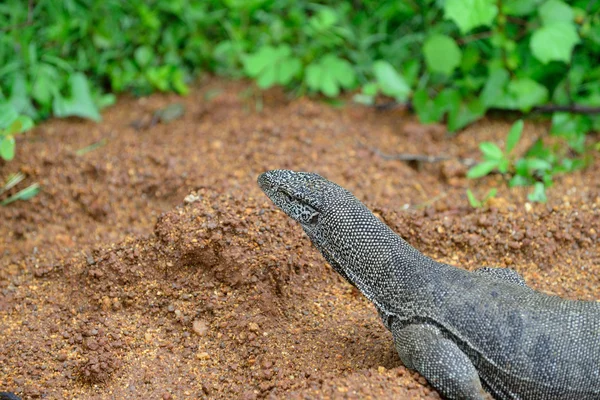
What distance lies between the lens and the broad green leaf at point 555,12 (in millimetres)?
5754

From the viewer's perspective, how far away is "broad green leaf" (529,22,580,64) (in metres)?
5.62

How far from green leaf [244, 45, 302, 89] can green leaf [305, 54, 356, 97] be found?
0.18 m

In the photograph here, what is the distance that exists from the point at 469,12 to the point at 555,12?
0.82 metres

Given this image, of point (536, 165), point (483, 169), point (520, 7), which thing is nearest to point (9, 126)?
point (483, 169)

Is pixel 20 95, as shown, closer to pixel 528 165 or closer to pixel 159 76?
pixel 159 76

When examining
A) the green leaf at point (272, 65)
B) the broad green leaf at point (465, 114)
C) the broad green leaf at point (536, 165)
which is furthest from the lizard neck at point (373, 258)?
the green leaf at point (272, 65)

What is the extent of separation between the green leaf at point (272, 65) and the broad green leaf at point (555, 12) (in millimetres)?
2298

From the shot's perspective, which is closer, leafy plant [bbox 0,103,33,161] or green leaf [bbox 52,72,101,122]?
leafy plant [bbox 0,103,33,161]

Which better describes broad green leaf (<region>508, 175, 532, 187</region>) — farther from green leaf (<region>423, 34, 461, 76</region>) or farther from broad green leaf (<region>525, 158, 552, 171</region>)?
green leaf (<region>423, 34, 461, 76</region>)

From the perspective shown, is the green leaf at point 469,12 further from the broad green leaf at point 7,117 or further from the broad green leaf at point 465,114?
the broad green leaf at point 7,117

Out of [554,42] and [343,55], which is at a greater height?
[554,42]

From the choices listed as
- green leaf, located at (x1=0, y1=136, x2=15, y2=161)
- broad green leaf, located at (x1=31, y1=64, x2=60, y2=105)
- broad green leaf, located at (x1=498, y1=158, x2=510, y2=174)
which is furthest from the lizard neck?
broad green leaf, located at (x1=31, y1=64, x2=60, y2=105)

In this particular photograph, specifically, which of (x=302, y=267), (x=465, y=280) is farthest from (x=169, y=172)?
(x=465, y=280)

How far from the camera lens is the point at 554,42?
18.5 ft
